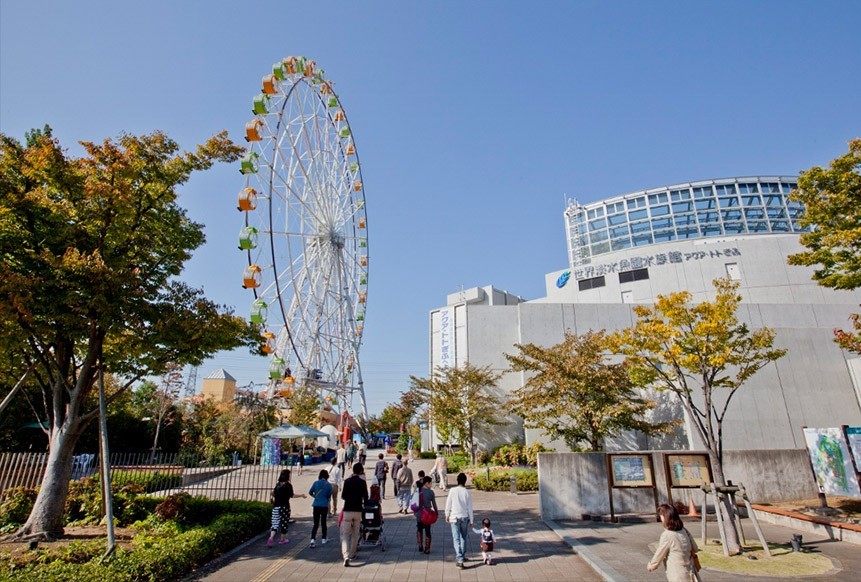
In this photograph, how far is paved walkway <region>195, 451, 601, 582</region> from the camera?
7.87m

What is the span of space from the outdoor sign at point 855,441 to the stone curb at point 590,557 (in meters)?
7.45

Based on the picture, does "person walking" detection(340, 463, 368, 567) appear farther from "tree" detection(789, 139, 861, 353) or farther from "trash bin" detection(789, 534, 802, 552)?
"tree" detection(789, 139, 861, 353)

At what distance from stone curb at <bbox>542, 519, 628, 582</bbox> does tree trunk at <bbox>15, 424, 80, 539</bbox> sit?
35.6 feet

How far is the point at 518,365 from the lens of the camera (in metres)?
22.1

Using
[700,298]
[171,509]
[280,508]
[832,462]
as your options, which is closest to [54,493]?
[171,509]

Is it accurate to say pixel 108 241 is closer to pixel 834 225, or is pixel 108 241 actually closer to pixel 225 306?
pixel 225 306

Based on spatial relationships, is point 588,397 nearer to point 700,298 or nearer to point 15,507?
point 15,507

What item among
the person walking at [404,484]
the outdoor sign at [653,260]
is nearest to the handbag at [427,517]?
the person walking at [404,484]

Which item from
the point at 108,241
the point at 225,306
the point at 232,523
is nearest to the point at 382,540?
the point at 232,523

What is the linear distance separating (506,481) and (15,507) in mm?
15659

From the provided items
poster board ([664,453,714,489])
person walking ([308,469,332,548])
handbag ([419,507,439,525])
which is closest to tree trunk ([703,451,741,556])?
poster board ([664,453,714,489])

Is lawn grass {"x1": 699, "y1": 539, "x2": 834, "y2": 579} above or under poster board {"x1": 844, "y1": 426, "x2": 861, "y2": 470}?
under

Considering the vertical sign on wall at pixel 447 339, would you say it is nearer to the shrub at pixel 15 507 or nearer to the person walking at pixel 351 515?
the shrub at pixel 15 507

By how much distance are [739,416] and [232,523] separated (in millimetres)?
22466
